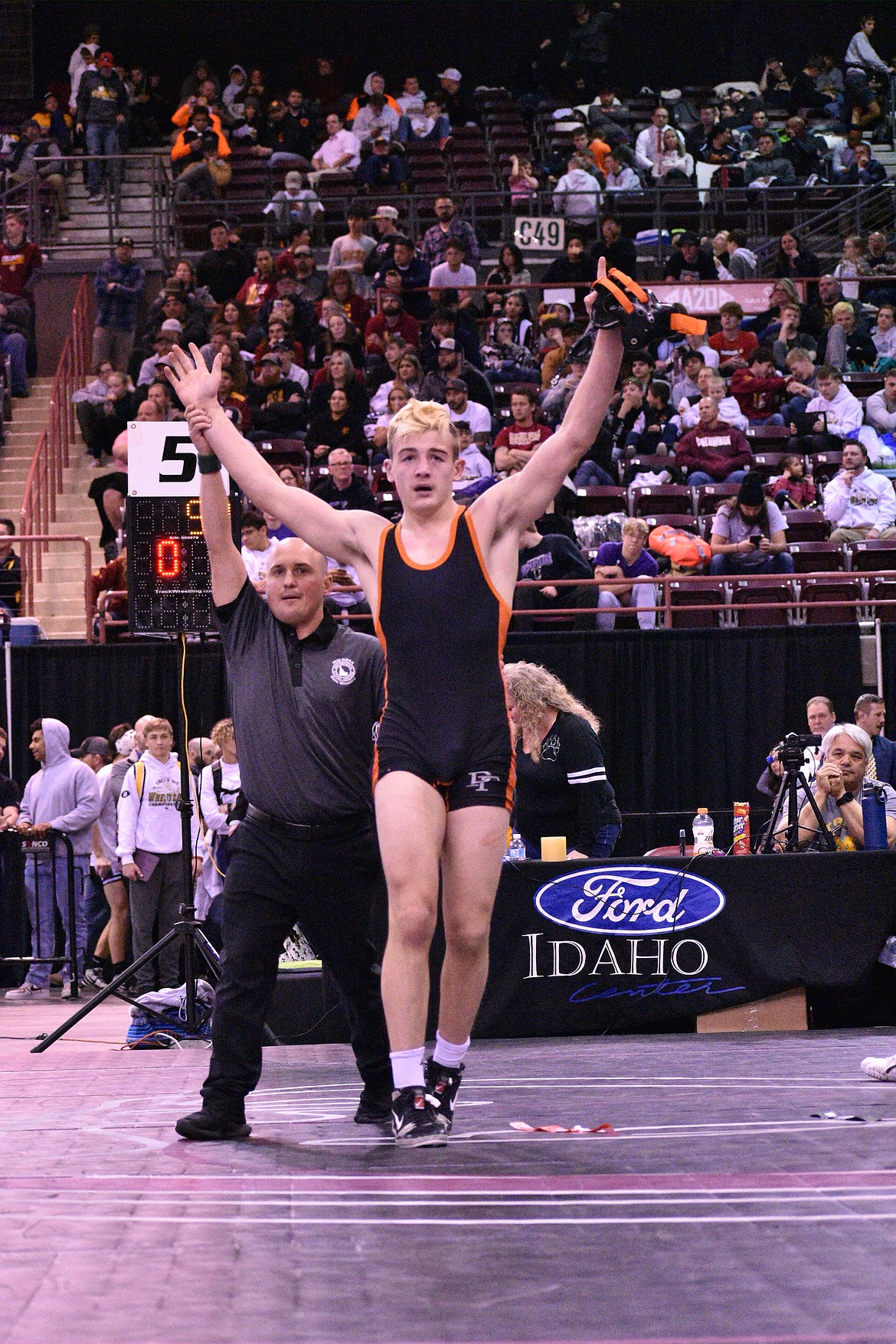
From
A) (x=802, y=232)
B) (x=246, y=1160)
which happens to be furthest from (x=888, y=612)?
(x=246, y=1160)

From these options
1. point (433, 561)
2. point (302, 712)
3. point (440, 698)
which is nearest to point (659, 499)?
point (302, 712)

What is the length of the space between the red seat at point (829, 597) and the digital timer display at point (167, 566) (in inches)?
244

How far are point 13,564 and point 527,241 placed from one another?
25.1 feet

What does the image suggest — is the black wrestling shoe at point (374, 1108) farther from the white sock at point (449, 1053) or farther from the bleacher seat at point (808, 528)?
the bleacher seat at point (808, 528)

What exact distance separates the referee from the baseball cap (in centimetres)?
789

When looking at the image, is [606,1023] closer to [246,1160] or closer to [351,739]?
[351,739]

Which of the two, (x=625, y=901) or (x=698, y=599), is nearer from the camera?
(x=625, y=901)

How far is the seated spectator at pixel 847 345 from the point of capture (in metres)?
16.4

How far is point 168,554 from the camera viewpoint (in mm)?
7582

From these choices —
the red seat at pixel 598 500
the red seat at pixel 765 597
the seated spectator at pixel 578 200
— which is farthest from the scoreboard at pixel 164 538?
the seated spectator at pixel 578 200

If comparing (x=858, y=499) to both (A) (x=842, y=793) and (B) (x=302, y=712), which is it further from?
(B) (x=302, y=712)

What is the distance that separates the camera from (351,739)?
4.35 m

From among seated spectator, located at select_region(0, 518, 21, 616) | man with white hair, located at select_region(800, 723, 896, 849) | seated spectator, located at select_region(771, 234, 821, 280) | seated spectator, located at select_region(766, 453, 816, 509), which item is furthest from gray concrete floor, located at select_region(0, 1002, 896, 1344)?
seated spectator, located at select_region(771, 234, 821, 280)

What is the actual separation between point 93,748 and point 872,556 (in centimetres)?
617
